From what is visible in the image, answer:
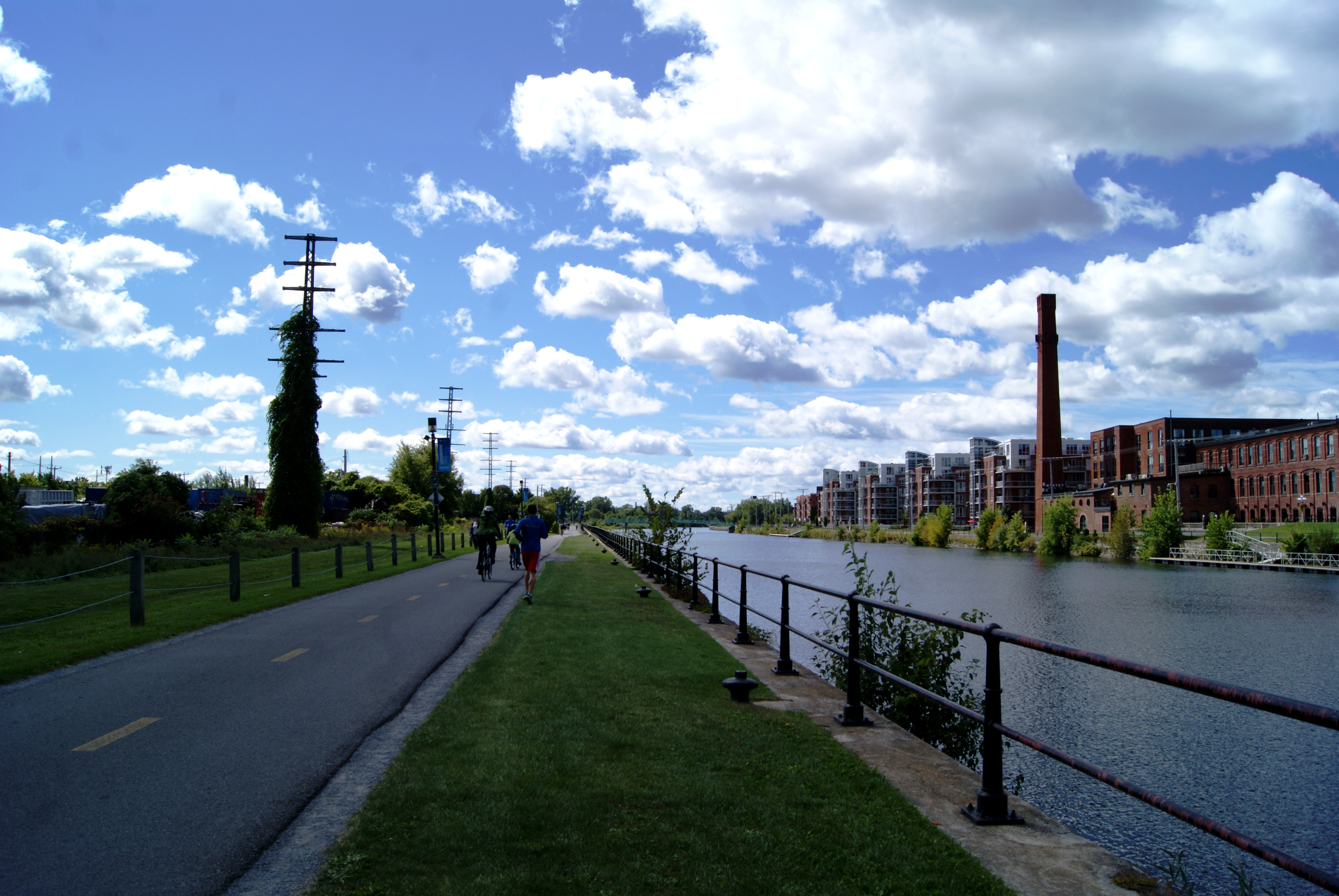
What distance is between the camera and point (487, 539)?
2472 cm

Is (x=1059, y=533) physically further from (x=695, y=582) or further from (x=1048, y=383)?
(x=695, y=582)

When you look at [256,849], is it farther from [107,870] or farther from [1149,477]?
[1149,477]

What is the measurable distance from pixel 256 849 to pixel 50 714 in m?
4.31

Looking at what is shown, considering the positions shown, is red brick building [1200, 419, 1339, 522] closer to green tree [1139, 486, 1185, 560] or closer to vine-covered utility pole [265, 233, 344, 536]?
green tree [1139, 486, 1185, 560]

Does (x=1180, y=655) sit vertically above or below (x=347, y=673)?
below

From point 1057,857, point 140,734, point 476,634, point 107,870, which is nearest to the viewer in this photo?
point 107,870

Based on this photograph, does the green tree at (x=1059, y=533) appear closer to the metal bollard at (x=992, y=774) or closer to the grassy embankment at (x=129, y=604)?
the grassy embankment at (x=129, y=604)

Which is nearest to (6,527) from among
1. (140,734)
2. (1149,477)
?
(140,734)

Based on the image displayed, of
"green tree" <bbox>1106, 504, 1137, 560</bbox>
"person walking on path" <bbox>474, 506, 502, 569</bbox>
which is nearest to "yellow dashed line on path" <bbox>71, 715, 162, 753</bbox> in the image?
"person walking on path" <bbox>474, 506, 502, 569</bbox>

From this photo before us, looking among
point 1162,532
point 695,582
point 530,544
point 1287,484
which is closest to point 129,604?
point 530,544

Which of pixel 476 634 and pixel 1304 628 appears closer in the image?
pixel 476 634

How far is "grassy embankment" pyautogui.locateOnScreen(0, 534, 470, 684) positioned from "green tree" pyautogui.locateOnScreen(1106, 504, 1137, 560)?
69.3 m

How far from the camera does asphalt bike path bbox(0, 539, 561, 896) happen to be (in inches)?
171

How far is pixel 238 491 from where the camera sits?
8088 cm
